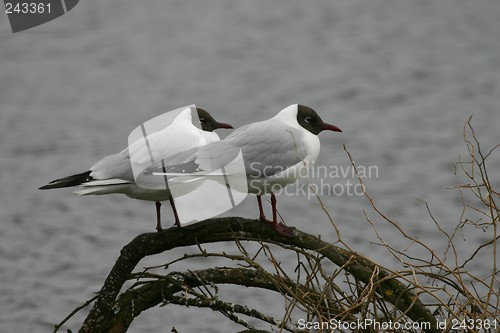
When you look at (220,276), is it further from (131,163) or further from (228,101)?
(228,101)

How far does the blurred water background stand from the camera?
10445 mm

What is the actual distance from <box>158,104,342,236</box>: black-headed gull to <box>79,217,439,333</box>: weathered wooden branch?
0.50 ft

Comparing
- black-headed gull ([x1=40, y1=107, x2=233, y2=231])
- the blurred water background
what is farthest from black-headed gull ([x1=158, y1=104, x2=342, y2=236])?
the blurred water background

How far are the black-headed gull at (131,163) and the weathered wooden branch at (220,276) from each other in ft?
0.57

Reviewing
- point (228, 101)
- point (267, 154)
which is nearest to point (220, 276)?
point (267, 154)

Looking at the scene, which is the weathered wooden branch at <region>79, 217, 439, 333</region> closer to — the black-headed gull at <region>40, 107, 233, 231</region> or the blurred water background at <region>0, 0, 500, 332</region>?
the black-headed gull at <region>40, 107, 233, 231</region>

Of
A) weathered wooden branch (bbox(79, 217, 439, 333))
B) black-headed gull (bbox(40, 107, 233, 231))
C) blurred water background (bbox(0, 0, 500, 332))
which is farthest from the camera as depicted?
blurred water background (bbox(0, 0, 500, 332))

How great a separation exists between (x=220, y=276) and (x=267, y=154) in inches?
27.2

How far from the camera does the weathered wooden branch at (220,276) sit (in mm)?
4914

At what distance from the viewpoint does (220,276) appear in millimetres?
5184

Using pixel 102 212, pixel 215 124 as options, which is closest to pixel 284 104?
pixel 102 212

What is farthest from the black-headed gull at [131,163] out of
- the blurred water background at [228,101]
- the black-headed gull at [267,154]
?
the blurred water background at [228,101]

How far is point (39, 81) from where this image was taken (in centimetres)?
1509

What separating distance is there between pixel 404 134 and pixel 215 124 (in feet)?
25.0
